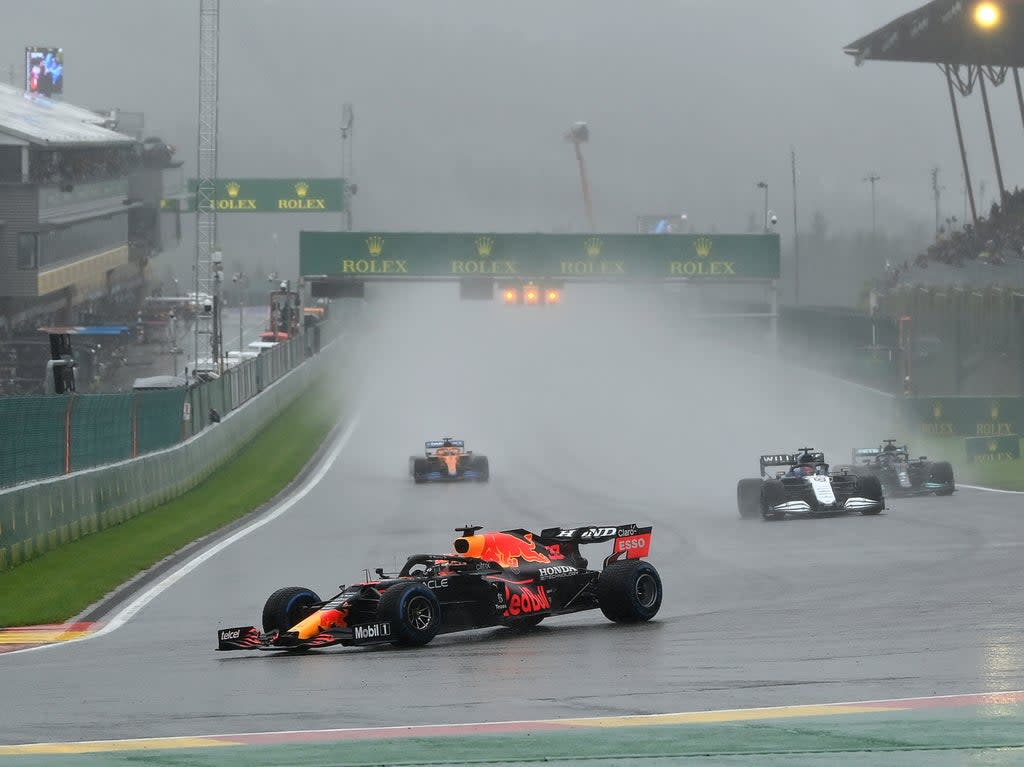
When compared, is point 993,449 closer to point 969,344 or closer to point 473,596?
point 969,344

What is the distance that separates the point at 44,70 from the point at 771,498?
118 metres

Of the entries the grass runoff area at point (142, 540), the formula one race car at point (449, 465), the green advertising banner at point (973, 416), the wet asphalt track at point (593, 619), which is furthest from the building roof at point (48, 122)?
the green advertising banner at point (973, 416)

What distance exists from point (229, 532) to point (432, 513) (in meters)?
4.74

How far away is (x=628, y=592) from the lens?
15875 millimetres

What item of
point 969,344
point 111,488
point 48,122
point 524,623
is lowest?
point 524,623

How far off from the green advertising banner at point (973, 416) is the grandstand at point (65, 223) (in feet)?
125

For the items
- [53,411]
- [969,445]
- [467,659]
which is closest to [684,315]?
[969,445]

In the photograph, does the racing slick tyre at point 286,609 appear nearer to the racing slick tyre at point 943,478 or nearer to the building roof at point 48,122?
the racing slick tyre at point 943,478

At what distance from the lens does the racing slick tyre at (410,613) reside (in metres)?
14.4

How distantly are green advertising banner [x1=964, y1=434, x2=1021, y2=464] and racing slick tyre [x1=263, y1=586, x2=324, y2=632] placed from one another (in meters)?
32.3

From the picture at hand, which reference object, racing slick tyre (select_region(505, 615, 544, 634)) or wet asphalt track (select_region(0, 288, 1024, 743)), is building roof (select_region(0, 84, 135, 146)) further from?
racing slick tyre (select_region(505, 615, 544, 634))

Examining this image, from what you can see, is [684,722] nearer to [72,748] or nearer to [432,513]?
[72,748]

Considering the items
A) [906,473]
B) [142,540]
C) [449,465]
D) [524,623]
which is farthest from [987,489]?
[524,623]

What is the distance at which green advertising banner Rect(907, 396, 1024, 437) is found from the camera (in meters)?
50.9
